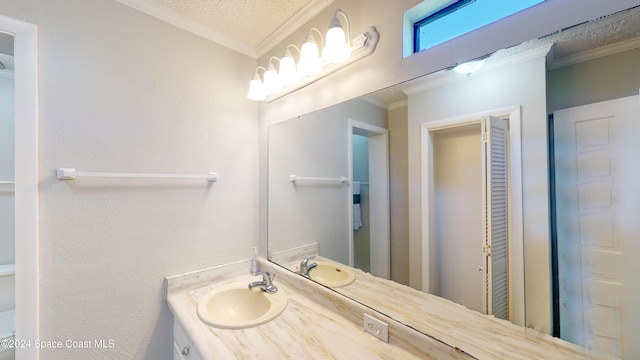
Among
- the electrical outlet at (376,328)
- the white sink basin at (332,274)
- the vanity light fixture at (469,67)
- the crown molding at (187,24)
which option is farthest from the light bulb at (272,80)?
the electrical outlet at (376,328)

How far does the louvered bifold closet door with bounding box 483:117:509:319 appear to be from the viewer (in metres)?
0.72

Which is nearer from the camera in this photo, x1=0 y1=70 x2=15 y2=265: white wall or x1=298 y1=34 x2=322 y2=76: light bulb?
x1=298 y1=34 x2=322 y2=76: light bulb

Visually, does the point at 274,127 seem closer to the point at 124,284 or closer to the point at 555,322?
the point at 124,284

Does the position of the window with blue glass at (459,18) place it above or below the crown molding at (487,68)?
above

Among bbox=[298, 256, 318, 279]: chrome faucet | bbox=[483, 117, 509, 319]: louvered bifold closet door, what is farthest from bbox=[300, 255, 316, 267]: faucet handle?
bbox=[483, 117, 509, 319]: louvered bifold closet door

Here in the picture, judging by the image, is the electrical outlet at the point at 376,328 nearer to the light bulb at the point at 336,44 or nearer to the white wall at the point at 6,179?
the light bulb at the point at 336,44

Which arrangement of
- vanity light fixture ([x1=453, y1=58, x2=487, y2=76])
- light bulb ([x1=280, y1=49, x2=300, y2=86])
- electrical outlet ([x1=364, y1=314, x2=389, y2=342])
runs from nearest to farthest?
vanity light fixture ([x1=453, y1=58, x2=487, y2=76]) < electrical outlet ([x1=364, y1=314, x2=389, y2=342]) < light bulb ([x1=280, y1=49, x2=300, y2=86])

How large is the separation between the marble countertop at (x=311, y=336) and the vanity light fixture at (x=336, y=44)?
1.07m

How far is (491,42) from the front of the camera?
0.72 meters

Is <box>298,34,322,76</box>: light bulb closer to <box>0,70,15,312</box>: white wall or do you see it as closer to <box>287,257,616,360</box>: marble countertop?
<box>287,257,616,360</box>: marble countertop

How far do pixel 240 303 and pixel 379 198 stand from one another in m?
0.99

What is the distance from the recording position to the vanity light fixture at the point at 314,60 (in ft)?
3.34

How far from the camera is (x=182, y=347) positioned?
1117mm

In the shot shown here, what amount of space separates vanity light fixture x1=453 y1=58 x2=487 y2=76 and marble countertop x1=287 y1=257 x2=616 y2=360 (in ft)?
2.55
